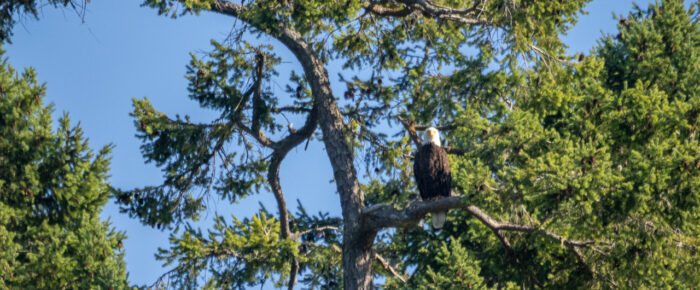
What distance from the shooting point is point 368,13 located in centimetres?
1198

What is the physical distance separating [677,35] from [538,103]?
4985 millimetres

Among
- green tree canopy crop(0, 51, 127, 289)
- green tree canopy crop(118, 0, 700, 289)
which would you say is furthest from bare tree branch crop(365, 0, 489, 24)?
green tree canopy crop(0, 51, 127, 289)

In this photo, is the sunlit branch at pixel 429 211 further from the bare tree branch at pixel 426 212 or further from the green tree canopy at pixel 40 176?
the green tree canopy at pixel 40 176

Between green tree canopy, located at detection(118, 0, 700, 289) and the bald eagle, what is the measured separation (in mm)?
225

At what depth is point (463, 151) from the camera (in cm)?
1161

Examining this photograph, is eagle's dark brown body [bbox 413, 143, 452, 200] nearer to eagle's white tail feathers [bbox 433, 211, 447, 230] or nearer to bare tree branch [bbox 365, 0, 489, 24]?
eagle's white tail feathers [bbox 433, 211, 447, 230]

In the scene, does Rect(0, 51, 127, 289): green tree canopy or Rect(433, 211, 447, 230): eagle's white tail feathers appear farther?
Rect(0, 51, 127, 289): green tree canopy

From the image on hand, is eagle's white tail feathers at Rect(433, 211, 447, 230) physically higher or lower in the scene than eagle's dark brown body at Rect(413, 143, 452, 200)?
lower

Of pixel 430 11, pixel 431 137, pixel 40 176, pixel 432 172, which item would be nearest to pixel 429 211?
pixel 432 172

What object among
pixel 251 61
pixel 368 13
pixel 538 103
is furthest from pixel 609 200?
pixel 251 61

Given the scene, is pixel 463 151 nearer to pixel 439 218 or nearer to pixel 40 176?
pixel 439 218

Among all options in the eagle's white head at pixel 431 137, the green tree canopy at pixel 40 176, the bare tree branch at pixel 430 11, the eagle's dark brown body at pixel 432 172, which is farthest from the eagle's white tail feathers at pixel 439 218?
the green tree canopy at pixel 40 176

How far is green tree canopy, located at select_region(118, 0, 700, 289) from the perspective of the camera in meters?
8.91

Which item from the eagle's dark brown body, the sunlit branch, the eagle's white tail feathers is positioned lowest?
the sunlit branch
